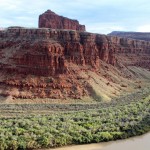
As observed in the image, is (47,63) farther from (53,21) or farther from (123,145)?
(53,21)

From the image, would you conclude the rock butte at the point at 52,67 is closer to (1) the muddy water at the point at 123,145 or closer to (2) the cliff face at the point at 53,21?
(1) the muddy water at the point at 123,145

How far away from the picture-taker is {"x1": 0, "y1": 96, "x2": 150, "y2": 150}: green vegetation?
45375mm

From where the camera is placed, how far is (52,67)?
7212 cm

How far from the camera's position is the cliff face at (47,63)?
68938 mm

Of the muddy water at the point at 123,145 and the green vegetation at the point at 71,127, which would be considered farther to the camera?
the muddy water at the point at 123,145

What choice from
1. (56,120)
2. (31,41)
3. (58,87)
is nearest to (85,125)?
(56,120)

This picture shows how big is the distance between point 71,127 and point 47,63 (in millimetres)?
→ 23146

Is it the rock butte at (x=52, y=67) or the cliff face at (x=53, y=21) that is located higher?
the cliff face at (x=53, y=21)

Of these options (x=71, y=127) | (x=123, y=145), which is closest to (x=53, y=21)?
(x=71, y=127)

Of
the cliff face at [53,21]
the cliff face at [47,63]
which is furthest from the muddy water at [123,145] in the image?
the cliff face at [53,21]

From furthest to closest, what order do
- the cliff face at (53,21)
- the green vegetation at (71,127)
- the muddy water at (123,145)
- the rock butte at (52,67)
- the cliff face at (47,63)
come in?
1. the cliff face at (53,21)
2. the rock butte at (52,67)
3. the cliff face at (47,63)
4. the muddy water at (123,145)
5. the green vegetation at (71,127)

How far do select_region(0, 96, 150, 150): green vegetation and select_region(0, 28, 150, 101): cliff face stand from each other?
878 cm

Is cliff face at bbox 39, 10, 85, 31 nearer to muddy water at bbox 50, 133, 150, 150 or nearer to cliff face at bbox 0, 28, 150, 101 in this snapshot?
cliff face at bbox 0, 28, 150, 101

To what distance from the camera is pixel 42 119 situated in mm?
54594
